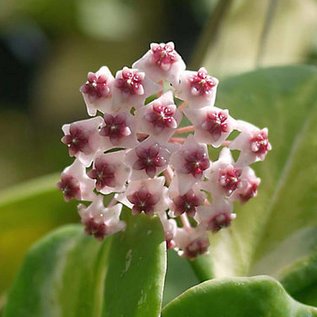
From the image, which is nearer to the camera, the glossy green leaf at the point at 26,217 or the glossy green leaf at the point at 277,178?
the glossy green leaf at the point at 277,178

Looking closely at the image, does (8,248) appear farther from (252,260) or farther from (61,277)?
(252,260)

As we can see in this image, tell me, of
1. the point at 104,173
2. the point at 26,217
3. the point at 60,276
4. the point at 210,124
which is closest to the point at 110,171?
the point at 104,173

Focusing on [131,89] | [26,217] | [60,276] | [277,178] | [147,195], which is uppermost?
[131,89]

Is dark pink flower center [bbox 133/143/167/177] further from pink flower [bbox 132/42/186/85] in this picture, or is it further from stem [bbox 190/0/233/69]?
stem [bbox 190/0/233/69]

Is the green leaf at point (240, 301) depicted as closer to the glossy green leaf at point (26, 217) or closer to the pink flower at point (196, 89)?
the pink flower at point (196, 89)

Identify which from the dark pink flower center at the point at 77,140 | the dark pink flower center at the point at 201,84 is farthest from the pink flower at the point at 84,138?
the dark pink flower center at the point at 201,84

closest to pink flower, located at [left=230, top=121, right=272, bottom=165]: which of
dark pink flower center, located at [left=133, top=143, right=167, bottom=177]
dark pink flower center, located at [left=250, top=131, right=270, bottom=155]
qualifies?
dark pink flower center, located at [left=250, top=131, right=270, bottom=155]

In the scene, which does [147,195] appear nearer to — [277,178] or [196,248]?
[196,248]
